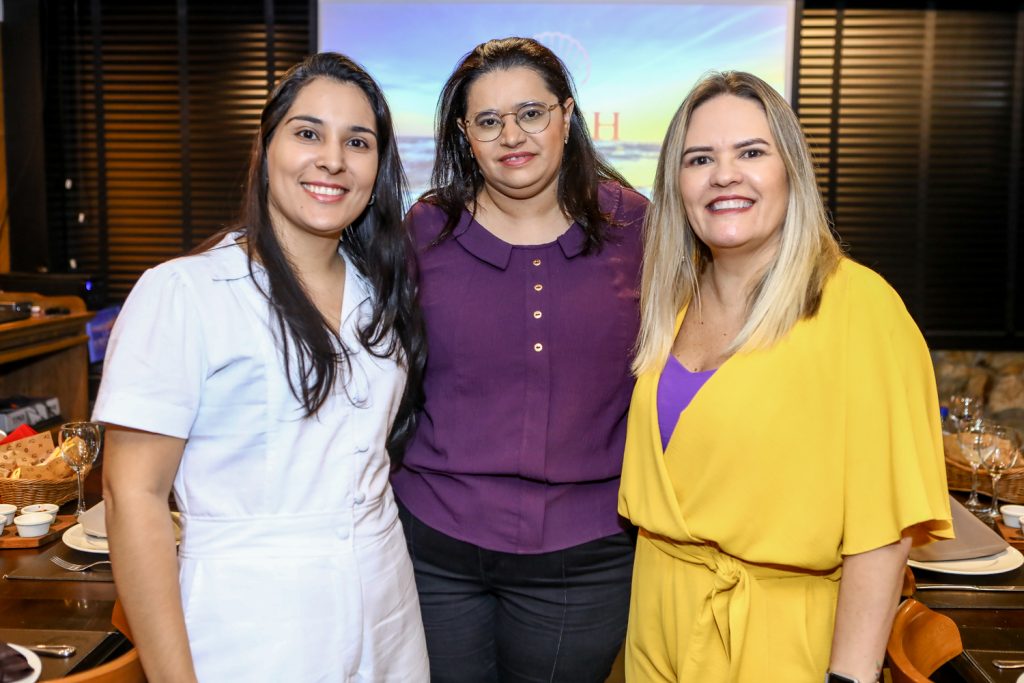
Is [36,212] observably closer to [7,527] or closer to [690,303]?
[7,527]

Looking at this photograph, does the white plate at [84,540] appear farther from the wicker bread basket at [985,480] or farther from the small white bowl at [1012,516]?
the wicker bread basket at [985,480]

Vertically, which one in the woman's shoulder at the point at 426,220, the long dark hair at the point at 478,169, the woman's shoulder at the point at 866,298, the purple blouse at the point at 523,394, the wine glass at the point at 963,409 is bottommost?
the wine glass at the point at 963,409

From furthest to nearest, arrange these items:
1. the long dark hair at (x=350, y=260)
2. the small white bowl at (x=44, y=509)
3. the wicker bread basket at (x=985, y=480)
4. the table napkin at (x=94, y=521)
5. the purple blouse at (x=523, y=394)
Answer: the wicker bread basket at (x=985, y=480) < the small white bowl at (x=44, y=509) < the table napkin at (x=94, y=521) < the purple blouse at (x=523, y=394) < the long dark hair at (x=350, y=260)

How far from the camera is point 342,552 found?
4.92 feet

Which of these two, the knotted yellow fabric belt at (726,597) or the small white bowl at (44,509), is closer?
the knotted yellow fabric belt at (726,597)

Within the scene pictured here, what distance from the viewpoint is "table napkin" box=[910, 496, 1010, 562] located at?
2.08m

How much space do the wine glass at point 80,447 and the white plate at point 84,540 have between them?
126mm

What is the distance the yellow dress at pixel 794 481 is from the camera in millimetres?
1465

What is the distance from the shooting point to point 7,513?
7.43 feet

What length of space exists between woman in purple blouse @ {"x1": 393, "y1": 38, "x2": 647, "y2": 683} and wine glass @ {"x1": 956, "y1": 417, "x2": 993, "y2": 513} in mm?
1108

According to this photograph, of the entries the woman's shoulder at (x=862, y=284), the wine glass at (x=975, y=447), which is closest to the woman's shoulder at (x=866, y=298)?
the woman's shoulder at (x=862, y=284)

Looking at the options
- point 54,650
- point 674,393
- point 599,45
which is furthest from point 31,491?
point 599,45

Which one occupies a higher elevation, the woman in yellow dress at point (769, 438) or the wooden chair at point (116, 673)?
the woman in yellow dress at point (769, 438)

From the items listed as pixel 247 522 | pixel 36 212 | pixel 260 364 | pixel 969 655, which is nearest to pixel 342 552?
pixel 247 522
